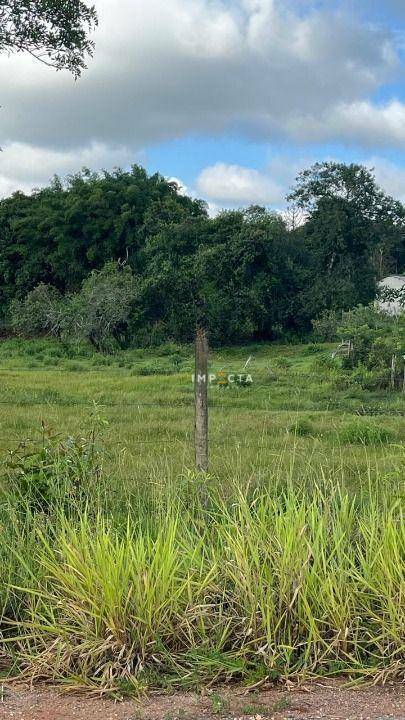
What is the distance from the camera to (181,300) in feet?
113

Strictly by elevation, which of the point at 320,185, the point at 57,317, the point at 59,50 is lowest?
the point at 57,317

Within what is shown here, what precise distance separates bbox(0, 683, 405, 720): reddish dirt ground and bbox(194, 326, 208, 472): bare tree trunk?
5.48 ft

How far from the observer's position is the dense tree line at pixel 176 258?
109 ft

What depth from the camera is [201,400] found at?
15.1 feet

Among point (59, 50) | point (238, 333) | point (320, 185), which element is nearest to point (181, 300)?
point (238, 333)

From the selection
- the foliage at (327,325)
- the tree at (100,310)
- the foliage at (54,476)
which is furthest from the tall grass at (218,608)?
the foliage at (327,325)

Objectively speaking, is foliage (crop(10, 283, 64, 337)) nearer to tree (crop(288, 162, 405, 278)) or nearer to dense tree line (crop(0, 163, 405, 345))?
dense tree line (crop(0, 163, 405, 345))

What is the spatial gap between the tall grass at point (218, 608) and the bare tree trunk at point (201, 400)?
2.82 ft

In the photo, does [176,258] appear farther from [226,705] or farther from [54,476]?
[226,705]

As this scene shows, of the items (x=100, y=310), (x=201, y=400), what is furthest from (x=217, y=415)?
(x=100, y=310)

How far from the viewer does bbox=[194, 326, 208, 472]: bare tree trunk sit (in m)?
4.55

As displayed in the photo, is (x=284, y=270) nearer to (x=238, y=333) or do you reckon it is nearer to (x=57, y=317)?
(x=238, y=333)

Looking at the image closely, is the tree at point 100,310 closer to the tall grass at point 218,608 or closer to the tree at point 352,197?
the tree at point 352,197

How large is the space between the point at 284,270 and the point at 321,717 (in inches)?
1299
